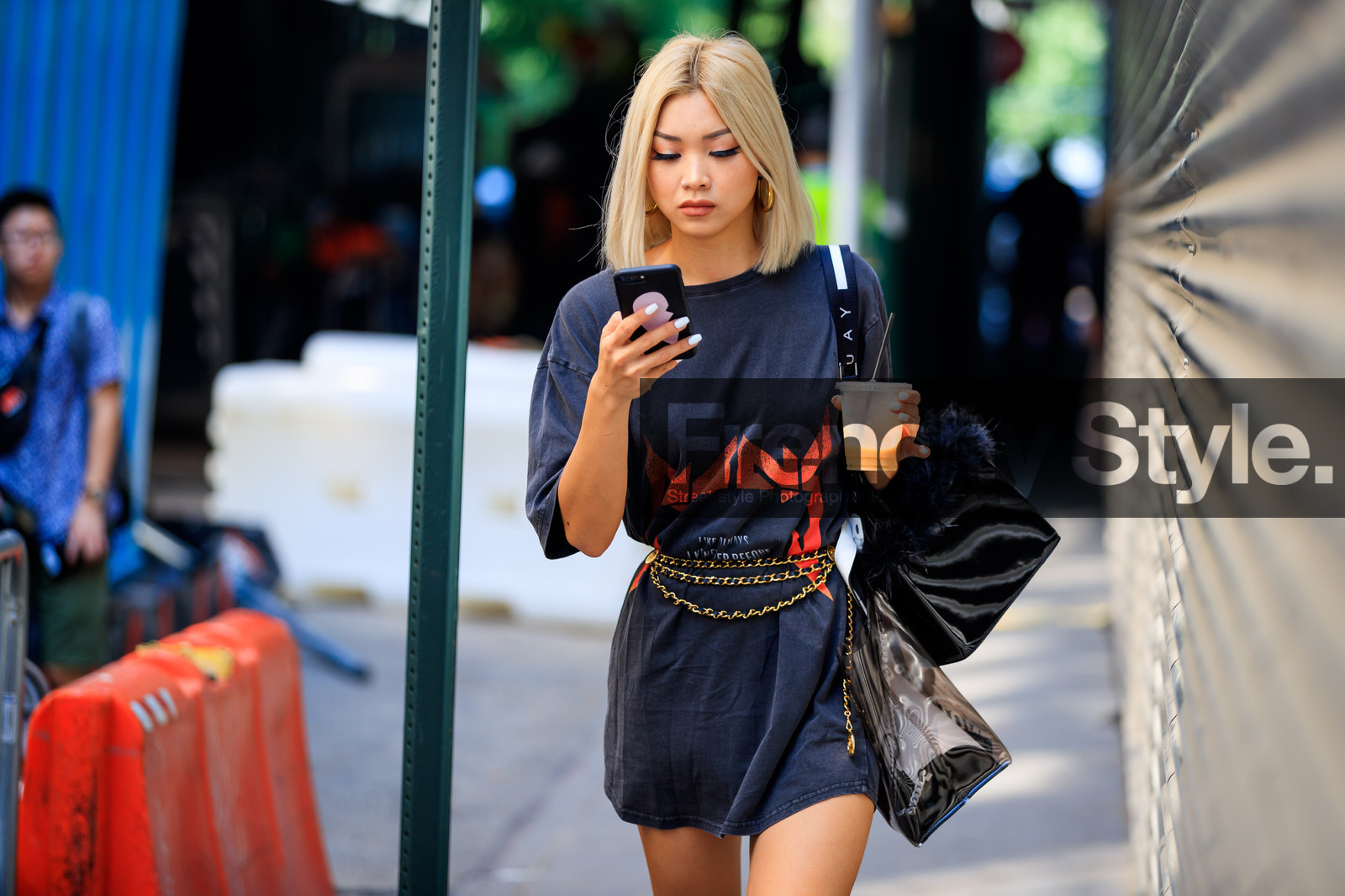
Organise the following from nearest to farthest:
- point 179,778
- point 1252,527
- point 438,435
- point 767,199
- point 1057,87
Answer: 1. point 1252,527
2. point 767,199
3. point 438,435
4. point 179,778
5. point 1057,87

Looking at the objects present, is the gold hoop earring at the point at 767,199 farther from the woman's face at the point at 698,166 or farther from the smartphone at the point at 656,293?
the smartphone at the point at 656,293

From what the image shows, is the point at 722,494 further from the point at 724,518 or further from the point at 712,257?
the point at 712,257

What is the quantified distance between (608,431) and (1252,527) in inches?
36.2

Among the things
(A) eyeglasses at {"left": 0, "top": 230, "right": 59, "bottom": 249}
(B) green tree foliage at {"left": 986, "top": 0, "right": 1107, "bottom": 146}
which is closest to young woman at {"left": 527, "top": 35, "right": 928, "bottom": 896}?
(A) eyeglasses at {"left": 0, "top": 230, "right": 59, "bottom": 249}

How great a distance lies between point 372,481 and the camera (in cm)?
723

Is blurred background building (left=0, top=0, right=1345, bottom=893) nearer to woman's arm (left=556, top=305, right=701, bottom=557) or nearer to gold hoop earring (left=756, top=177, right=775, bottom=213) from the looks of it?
gold hoop earring (left=756, top=177, right=775, bottom=213)

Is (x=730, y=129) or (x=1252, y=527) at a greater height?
(x=730, y=129)

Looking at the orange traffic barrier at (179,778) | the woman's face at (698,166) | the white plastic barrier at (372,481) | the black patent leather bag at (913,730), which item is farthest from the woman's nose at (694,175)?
the white plastic barrier at (372,481)

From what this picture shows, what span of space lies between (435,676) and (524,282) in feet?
31.1

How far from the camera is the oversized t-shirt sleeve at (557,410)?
6.83ft

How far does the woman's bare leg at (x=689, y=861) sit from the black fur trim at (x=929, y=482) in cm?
57

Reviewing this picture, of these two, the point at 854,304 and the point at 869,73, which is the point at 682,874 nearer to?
the point at 854,304

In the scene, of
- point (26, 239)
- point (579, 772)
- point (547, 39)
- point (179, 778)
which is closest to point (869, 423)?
point (179, 778)

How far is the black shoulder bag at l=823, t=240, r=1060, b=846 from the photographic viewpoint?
2082 mm
